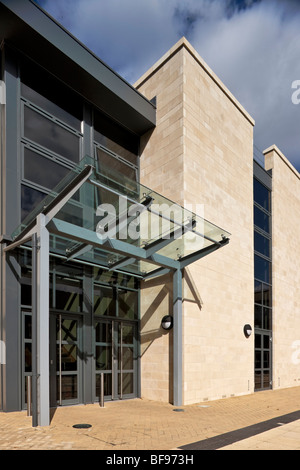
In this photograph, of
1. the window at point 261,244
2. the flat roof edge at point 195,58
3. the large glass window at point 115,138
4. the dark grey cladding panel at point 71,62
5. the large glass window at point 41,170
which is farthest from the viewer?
the window at point 261,244

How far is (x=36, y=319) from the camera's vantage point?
7.36 metres

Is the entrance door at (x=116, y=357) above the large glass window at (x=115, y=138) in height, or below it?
below

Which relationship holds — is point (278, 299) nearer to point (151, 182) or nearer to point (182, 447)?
point (151, 182)

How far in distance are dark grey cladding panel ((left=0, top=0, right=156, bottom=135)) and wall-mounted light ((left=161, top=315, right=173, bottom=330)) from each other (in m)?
6.12

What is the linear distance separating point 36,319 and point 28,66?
6504 mm

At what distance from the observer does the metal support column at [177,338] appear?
34.3ft

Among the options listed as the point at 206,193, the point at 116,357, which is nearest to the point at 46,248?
the point at 116,357

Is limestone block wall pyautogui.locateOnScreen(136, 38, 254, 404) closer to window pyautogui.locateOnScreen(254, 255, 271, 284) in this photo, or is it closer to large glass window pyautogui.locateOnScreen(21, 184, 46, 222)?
window pyautogui.locateOnScreen(254, 255, 271, 284)

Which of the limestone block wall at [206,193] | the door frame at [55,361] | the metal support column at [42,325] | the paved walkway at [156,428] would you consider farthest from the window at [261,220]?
the metal support column at [42,325]

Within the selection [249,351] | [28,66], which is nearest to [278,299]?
[249,351]

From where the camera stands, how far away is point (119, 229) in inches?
362

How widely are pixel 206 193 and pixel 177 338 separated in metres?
4.65

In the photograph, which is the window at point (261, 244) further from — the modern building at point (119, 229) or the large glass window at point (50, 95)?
the large glass window at point (50, 95)

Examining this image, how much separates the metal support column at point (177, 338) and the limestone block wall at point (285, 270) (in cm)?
760
